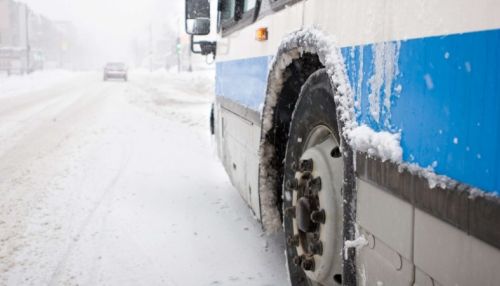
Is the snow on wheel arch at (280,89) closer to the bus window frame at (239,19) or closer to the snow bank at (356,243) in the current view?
the snow bank at (356,243)

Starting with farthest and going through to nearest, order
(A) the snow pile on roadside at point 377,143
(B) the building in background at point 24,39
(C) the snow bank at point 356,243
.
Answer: (B) the building in background at point 24,39, (C) the snow bank at point 356,243, (A) the snow pile on roadside at point 377,143

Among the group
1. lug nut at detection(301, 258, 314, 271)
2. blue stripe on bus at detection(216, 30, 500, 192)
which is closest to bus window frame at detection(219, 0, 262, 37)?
lug nut at detection(301, 258, 314, 271)

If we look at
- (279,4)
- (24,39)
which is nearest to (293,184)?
(279,4)

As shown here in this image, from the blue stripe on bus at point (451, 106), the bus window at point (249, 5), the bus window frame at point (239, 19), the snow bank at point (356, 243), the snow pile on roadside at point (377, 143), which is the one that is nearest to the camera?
the blue stripe on bus at point (451, 106)

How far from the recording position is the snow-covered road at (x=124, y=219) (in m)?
3.69

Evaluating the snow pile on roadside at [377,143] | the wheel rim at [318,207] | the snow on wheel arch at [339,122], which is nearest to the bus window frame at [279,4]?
the snow on wheel arch at [339,122]

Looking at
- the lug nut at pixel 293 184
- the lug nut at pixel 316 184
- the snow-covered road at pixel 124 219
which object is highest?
the lug nut at pixel 316 184

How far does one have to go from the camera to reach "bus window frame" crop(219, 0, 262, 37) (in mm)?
3832

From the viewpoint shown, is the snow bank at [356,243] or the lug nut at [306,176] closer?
the snow bank at [356,243]

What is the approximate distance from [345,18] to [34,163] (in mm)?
6237

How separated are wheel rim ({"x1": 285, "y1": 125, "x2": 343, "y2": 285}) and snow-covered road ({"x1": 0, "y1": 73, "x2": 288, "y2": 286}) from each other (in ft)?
3.12

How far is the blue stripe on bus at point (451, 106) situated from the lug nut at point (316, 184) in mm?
753

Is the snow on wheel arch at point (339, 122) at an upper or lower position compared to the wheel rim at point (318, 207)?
upper

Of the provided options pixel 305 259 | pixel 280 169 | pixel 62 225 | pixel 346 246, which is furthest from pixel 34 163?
pixel 346 246
